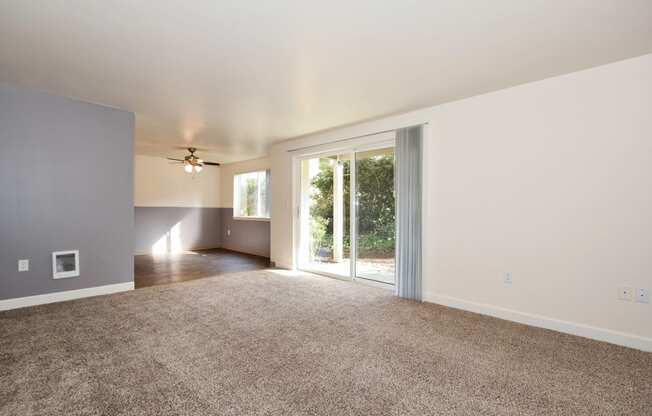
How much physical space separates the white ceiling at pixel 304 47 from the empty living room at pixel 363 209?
22 millimetres

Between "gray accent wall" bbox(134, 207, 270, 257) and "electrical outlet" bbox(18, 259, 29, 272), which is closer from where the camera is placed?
"electrical outlet" bbox(18, 259, 29, 272)

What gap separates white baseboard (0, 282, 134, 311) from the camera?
3506 millimetres

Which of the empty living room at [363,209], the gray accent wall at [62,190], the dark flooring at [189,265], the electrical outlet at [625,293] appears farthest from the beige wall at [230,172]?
the electrical outlet at [625,293]

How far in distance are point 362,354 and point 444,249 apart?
1.88 m

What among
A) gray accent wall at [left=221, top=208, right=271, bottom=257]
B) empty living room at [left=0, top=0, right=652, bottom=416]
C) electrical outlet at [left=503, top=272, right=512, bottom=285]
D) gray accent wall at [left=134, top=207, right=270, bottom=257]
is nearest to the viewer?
empty living room at [left=0, top=0, right=652, bottom=416]

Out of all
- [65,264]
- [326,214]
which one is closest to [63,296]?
[65,264]

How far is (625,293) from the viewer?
8.87 feet

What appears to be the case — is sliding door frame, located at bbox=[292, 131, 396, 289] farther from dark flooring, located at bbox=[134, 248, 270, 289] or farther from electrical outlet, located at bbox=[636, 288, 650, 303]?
electrical outlet, located at bbox=[636, 288, 650, 303]

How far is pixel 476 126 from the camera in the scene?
11.7 feet

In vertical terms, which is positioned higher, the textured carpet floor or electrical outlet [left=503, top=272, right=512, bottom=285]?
electrical outlet [left=503, top=272, right=512, bottom=285]

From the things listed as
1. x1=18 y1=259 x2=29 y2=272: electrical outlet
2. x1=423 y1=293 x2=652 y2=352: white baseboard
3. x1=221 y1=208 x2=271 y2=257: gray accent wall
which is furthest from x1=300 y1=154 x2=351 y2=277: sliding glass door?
x1=18 y1=259 x2=29 y2=272: electrical outlet

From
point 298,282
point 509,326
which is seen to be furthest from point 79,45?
point 509,326

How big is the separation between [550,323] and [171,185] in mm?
8364

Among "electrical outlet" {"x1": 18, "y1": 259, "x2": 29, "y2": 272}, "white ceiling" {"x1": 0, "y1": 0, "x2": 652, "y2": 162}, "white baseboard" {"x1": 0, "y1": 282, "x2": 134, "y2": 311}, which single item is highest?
"white ceiling" {"x1": 0, "y1": 0, "x2": 652, "y2": 162}
